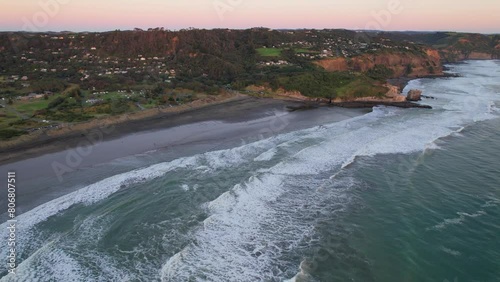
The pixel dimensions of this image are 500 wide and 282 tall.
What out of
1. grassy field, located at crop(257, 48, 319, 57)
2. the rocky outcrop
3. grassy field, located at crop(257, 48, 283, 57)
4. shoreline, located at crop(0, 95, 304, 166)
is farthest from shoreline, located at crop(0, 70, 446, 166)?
grassy field, located at crop(257, 48, 319, 57)

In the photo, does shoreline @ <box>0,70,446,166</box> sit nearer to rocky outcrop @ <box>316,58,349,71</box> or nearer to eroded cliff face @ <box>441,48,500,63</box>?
rocky outcrop @ <box>316,58,349,71</box>

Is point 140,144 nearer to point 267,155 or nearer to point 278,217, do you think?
point 267,155

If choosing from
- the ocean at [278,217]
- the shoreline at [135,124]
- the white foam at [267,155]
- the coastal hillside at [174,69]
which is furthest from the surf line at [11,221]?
the white foam at [267,155]

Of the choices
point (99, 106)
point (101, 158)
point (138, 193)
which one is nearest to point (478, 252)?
point (138, 193)

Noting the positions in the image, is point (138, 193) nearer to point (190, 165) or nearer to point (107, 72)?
point (190, 165)

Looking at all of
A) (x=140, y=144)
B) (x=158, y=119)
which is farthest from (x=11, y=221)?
(x=158, y=119)

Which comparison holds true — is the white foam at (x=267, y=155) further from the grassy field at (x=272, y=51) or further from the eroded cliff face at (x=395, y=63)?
the grassy field at (x=272, y=51)
